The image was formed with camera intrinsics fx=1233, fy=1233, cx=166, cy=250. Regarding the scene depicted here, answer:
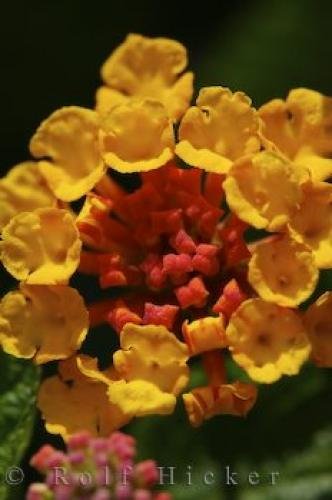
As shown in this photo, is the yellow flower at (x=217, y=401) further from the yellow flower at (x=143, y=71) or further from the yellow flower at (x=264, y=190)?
the yellow flower at (x=143, y=71)

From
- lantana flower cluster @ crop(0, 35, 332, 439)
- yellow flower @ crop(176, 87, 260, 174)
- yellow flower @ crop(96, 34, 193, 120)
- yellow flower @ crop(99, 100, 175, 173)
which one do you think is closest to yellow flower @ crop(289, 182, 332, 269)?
lantana flower cluster @ crop(0, 35, 332, 439)

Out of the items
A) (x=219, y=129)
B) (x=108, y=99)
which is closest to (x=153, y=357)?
(x=219, y=129)

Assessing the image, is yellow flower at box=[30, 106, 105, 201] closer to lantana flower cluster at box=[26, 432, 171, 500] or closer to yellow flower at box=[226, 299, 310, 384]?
yellow flower at box=[226, 299, 310, 384]

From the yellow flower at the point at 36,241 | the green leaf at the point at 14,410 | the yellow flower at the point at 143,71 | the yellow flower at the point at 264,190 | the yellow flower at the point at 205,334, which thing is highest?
the yellow flower at the point at 143,71

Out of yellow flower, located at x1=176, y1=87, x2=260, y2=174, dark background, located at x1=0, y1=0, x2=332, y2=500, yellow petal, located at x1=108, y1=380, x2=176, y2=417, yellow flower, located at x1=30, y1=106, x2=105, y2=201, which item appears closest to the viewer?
yellow petal, located at x1=108, y1=380, x2=176, y2=417

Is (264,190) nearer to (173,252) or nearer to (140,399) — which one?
(173,252)

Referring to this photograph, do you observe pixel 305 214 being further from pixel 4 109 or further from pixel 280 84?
pixel 4 109

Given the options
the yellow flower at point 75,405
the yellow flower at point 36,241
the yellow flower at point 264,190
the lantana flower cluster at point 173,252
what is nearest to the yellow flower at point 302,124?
the lantana flower cluster at point 173,252

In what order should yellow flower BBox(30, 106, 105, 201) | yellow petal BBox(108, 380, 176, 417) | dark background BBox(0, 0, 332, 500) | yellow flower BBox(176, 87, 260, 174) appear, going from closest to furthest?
1. yellow petal BBox(108, 380, 176, 417)
2. yellow flower BBox(176, 87, 260, 174)
3. yellow flower BBox(30, 106, 105, 201)
4. dark background BBox(0, 0, 332, 500)
